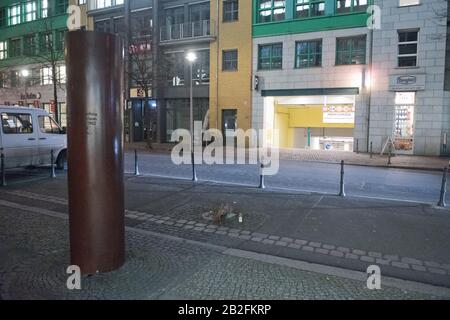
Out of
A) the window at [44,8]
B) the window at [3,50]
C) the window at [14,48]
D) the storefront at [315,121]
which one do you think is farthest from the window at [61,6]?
the storefront at [315,121]

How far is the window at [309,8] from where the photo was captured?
2419 cm

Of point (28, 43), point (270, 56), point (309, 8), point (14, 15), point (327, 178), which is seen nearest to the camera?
point (327, 178)

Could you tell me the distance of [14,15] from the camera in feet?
136

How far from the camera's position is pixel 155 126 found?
102 ft

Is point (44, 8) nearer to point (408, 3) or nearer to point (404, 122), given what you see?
point (408, 3)

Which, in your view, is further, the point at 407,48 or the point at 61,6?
the point at 61,6

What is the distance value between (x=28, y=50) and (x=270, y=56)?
1019 inches

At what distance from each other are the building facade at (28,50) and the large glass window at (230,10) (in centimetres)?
1641

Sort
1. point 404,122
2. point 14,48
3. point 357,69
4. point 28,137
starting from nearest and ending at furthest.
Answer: point 28,137 → point 404,122 → point 357,69 → point 14,48

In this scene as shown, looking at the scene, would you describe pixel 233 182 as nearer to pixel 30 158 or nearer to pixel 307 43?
pixel 30 158

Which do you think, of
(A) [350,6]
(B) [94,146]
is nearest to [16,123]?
(B) [94,146]

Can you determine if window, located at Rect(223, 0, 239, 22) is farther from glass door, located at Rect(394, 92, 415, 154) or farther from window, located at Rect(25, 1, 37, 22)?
window, located at Rect(25, 1, 37, 22)

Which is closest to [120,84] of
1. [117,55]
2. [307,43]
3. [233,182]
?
[117,55]

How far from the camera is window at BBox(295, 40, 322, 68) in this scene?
24469 mm
